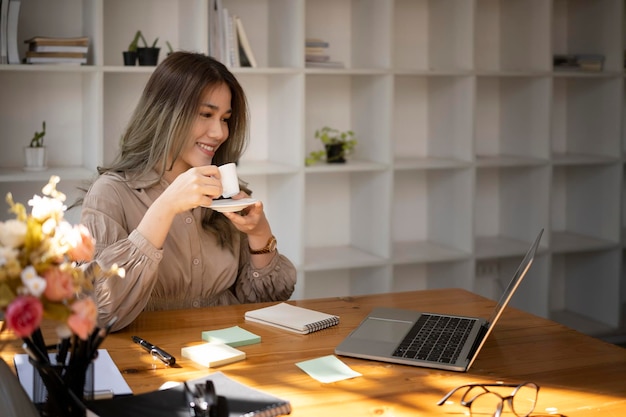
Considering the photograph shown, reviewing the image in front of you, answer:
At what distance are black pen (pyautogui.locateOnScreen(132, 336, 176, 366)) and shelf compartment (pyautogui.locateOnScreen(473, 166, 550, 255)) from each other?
2639 millimetres

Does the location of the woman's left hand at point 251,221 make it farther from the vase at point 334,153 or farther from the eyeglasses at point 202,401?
the vase at point 334,153

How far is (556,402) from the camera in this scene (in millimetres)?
1591

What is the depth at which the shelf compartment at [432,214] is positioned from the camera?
4.25m

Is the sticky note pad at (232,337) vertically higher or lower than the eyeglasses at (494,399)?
higher

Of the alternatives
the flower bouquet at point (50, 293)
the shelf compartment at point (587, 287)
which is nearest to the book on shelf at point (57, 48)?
the flower bouquet at point (50, 293)

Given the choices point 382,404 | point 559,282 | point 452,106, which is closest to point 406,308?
point 382,404

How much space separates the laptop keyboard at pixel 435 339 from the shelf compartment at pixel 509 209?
219 cm

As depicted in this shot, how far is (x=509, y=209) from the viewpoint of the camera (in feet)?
15.3

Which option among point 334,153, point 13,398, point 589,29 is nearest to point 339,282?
point 334,153

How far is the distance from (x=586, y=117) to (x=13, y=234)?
4027mm

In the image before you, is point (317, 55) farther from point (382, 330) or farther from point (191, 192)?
point (382, 330)

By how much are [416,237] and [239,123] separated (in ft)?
6.69

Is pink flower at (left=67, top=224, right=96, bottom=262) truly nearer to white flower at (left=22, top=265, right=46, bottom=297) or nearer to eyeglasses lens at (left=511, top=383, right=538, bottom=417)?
white flower at (left=22, top=265, right=46, bottom=297)

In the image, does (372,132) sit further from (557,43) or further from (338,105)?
(557,43)
